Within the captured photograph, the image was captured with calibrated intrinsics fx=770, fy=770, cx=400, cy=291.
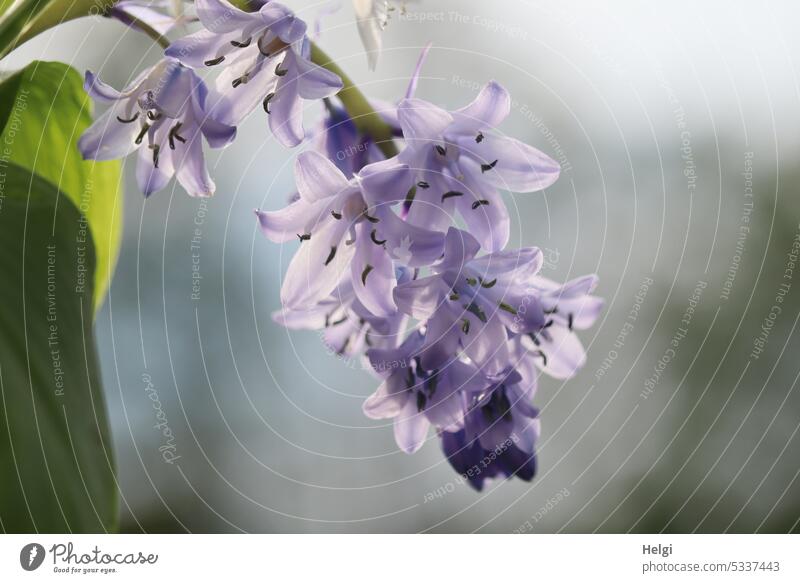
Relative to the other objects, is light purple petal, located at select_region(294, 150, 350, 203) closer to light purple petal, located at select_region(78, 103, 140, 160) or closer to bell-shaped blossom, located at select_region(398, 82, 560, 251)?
bell-shaped blossom, located at select_region(398, 82, 560, 251)

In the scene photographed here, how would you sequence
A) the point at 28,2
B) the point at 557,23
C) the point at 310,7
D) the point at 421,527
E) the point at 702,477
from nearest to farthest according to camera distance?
the point at 28,2
the point at 310,7
the point at 557,23
the point at 421,527
the point at 702,477

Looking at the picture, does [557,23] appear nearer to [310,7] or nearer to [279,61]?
[310,7]

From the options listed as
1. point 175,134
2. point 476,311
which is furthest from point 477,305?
A: point 175,134

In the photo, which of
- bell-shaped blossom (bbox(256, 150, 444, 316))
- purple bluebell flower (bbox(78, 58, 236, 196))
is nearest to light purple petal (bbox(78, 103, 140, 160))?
purple bluebell flower (bbox(78, 58, 236, 196))

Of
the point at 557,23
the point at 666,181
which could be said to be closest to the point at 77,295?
the point at 557,23

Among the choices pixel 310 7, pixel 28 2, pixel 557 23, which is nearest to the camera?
pixel 28 2

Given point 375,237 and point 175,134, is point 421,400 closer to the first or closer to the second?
point 375,237
